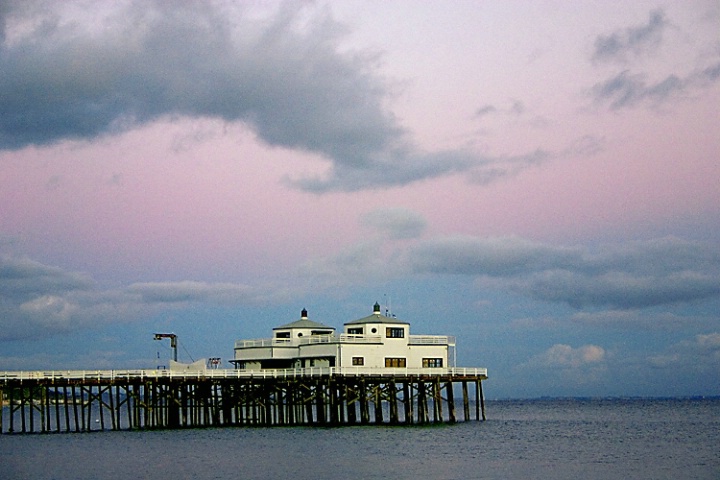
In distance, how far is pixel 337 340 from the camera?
263ft

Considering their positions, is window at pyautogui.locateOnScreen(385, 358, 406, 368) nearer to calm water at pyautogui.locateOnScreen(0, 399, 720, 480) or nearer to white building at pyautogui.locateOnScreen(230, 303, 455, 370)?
white building at pyautogui.locateOnScreen(230, 303, 455, 370)

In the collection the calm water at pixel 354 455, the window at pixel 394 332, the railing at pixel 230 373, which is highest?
the window at pixel 394 332

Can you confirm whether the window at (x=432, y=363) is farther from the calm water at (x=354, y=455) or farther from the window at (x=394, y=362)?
the calm water at (x=354, y=455)

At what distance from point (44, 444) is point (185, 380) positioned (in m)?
11.9

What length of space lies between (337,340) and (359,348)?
178 cm

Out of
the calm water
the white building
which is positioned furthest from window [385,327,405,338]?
the calm water

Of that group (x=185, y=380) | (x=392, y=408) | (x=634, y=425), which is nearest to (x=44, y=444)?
(x=185, y=380)

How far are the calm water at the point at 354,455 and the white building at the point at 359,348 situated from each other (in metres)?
5.65

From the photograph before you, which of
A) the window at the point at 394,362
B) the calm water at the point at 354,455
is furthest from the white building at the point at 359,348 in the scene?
the calm water at the point at 354,455

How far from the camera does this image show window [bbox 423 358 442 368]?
8219cm

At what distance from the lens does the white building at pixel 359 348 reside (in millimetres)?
80312

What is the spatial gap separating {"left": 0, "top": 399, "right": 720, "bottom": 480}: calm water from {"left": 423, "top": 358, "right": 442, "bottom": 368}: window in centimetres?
478

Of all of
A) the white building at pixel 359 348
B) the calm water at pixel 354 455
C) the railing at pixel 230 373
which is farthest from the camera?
the white building at pixel 359 348

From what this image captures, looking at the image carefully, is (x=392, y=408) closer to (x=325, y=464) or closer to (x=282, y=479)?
(x=325, y=464)
